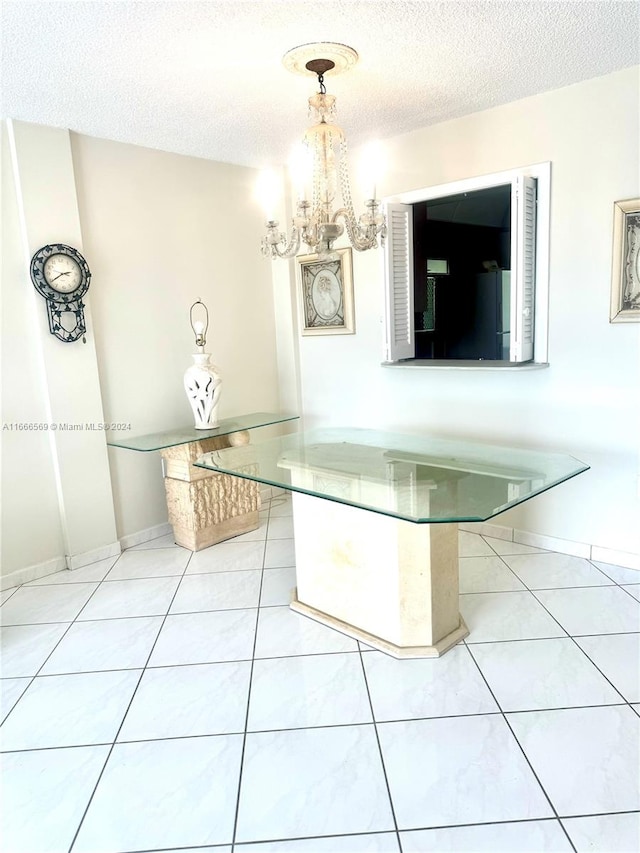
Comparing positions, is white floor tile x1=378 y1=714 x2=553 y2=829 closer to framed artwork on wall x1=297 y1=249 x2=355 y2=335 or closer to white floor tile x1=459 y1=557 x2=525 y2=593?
white floor tile x1=459 y1=557 x2=525 y2=593

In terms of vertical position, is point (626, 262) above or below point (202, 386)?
above

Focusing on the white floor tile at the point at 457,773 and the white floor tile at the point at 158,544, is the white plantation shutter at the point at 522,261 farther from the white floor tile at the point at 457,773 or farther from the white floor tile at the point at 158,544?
the white floor tile at the point at 158,544

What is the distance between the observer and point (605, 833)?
1.47 meters

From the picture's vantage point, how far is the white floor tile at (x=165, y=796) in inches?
60.0

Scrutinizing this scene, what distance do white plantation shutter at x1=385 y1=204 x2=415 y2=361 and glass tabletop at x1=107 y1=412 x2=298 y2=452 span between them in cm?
88

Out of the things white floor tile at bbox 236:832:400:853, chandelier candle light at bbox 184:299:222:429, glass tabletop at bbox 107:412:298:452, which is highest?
chandelier candle light at bbox 184:299:222:429

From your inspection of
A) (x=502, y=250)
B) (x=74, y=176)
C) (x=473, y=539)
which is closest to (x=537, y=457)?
(x=473, y=539)

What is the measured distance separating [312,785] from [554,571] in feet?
6.02

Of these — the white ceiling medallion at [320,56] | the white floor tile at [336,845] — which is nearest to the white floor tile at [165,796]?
the white floor tile at [336,845]

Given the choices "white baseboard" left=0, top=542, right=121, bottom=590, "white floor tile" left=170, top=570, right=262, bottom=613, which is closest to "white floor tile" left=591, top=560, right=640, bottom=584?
"white floor tile" left=170, top=570, right=262, bottom=613

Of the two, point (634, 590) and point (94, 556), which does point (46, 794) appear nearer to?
point (94, 556)

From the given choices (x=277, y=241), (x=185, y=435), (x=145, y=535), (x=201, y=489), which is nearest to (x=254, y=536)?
(x=201, y=489)

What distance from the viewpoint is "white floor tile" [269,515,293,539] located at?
3662mm

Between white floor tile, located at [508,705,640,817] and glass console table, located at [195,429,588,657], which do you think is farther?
glass console table, located at [195,429,588,657]
